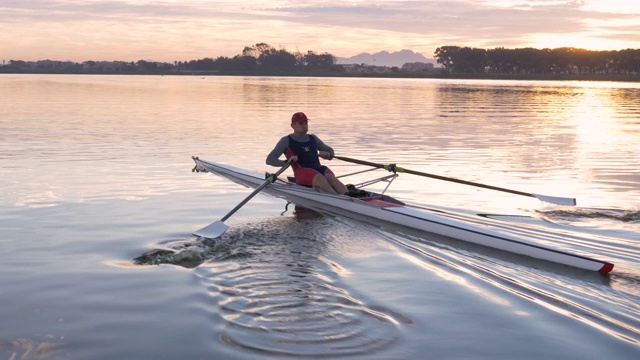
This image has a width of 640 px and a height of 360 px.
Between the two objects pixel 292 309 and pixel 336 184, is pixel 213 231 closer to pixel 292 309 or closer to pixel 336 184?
pixel 336 184

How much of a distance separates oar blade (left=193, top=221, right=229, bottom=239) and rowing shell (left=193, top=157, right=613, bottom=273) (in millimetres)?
2313

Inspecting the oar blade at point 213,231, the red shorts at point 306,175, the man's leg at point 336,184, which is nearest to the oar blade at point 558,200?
the man's leg at point 336,184

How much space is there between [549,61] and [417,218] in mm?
177740

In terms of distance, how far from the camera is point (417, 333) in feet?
21.0

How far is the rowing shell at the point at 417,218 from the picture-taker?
27.9 feet

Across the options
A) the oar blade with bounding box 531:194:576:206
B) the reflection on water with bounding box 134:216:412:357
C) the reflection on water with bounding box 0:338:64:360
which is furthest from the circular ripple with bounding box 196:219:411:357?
the oar blade with bounding box 531:194:576:206

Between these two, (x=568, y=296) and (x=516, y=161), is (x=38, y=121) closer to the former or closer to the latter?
(x=516, y=161)

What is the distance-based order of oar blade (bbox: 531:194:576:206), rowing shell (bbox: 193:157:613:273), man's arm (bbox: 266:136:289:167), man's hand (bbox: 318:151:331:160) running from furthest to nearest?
1. man's hand (bbox: 318:151:331:160)
2. man's arm (bbox: 266:136:289:167)
3. oar blade (bbox: 531:194:576:206)
4. rowing shell (bbox: 193:157:613:273)

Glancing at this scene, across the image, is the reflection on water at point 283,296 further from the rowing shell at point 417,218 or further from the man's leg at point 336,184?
the man's leg at point 336,184

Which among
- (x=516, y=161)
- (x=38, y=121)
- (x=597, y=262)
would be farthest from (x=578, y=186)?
(x=38, y=121)

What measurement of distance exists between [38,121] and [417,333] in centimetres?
2626

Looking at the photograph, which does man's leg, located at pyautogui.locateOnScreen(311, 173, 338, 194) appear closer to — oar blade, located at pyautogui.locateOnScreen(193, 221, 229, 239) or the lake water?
the lake water

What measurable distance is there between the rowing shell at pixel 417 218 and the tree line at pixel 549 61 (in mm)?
169174

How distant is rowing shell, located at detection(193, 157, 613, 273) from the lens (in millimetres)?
8508
